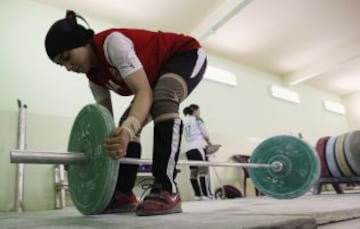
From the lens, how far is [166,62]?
4.61 feet

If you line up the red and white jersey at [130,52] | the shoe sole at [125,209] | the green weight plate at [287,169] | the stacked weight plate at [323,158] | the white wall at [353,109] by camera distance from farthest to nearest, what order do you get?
1. the white wall at [353,109]
2. the stacked weight plate at [323,158]
3. the green weight plate at [287,169]
4. the shoe sole at [125,209]
5. the red and white jersey at [130,52]

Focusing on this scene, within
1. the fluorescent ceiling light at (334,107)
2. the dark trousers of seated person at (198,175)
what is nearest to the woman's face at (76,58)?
the dark trousers of seated person at (198,175)

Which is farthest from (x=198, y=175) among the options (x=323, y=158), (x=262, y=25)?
(x=262, y=25)

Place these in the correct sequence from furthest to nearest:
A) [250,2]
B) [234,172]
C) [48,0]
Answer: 1. [234,172]
2. [250,2]
3. [48,0]

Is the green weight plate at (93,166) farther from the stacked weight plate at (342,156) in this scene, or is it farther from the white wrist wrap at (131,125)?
the stacked weight plate at (342,156)

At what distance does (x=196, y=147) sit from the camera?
4293 mm

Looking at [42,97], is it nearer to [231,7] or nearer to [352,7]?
[231,7]

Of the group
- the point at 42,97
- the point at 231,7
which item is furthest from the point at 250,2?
the point at 42,97

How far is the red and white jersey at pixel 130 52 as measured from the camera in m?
1.25

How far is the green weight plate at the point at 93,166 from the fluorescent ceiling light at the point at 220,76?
4.28 m

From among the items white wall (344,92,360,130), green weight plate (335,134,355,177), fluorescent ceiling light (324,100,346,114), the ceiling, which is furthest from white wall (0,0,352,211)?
white wall (344,92,360,130)

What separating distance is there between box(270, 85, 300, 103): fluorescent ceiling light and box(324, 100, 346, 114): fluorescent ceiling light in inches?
49.0

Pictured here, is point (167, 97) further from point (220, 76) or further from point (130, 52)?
point (220, 76)

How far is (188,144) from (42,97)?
6.09 feet
